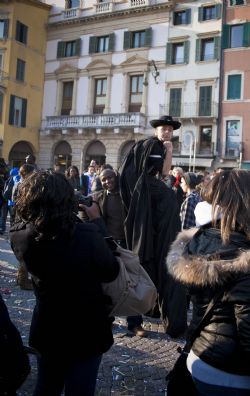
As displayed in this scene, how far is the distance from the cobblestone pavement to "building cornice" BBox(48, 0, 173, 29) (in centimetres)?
2622

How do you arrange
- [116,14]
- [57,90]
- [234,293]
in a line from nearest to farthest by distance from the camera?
[234,293]
[116,14]
[57,90]

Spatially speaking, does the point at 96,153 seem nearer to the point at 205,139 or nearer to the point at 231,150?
the point at 205,139

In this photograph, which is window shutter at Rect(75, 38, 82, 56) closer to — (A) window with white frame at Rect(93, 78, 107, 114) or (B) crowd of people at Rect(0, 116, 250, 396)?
(A) window with white frame at Rect(93, 78, 107, 114)

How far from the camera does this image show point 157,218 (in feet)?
15.2

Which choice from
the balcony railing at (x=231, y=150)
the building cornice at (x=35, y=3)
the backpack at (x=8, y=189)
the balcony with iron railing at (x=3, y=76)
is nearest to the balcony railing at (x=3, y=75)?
the balcony with iron railing at (x=3, y=76)

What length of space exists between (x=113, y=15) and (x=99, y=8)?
153 centimetres

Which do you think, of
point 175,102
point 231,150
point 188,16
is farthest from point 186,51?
point 231,150

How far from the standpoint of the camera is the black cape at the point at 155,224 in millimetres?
Answer: 4477

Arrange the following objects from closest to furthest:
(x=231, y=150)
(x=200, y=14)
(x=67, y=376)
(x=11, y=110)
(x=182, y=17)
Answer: (x=67, y=376) < (x=231, y=150) < (x=200, y=14) < (x=182, y=17) < (x=11, y=110)

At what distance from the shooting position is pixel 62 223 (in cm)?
204

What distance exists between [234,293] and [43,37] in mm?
34019

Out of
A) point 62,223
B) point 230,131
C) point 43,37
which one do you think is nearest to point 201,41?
point 230,131

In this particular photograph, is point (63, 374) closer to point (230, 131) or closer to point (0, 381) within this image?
point (0, 381)

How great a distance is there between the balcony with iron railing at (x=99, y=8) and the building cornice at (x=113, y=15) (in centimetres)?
19
